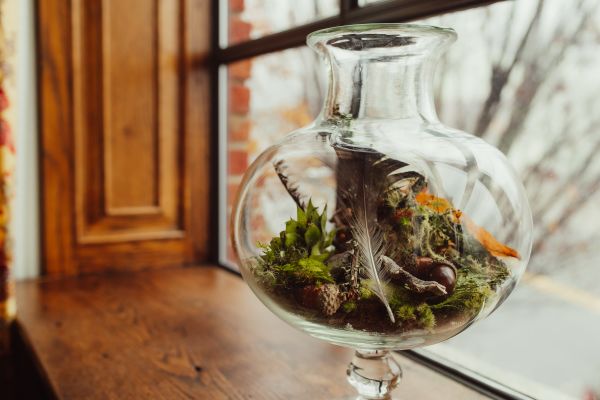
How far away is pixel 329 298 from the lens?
634mm

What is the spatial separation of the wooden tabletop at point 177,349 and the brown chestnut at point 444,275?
39 cm

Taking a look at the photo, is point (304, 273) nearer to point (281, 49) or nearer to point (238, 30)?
point (281, 49)

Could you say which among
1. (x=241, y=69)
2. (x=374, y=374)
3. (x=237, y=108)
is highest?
(x=241, y=69)

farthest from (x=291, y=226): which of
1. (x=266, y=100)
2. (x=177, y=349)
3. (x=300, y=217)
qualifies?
(x=266, y=100)

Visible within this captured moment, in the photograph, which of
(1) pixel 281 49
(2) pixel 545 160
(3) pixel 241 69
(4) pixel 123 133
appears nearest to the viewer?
(2) pixel 545 160

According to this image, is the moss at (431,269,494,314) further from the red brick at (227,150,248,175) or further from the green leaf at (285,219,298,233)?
the red brick at (227,150,248,175)

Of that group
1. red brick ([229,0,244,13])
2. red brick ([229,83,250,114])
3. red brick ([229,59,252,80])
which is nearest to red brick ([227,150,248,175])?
red brick ([229,83,250,114])

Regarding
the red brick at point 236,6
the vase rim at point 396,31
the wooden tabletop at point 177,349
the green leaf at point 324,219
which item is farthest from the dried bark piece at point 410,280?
the red brick at point 236,6

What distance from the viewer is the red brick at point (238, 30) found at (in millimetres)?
1861

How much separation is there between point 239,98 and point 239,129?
102mm

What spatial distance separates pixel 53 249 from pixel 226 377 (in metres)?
0.93

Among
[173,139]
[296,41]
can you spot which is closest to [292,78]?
[296,41]

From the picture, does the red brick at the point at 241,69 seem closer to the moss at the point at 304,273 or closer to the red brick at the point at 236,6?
the red brick at the point at 236,6

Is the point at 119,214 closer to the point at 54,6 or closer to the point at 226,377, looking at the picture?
the point at 54,6
